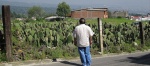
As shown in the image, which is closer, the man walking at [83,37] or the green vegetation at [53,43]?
the man walking at [83,37]

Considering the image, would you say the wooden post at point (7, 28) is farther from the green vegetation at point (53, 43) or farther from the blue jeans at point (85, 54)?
the blue jeans at point (85, 54)

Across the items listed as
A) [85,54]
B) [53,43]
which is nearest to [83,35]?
[85,54]

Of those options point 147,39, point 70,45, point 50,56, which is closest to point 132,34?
point 147,39

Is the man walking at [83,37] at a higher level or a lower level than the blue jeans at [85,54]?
higher

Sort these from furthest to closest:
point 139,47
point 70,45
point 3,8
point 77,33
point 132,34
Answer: point 132,34
point 139,47
point 70,45
point 3,8
point 77,33

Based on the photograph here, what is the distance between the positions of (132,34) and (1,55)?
9.46 meters

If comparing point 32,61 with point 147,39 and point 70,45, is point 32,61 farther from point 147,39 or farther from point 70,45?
point 147,39

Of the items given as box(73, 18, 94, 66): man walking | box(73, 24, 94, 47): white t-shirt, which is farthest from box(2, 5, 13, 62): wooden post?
box(73, 24, 94, 47): white t-shirt

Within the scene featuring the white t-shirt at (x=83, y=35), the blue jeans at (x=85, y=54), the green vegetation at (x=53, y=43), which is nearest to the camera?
the white t-shirt at (x=83, y=35)

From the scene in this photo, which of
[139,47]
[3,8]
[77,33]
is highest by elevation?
[3,8]

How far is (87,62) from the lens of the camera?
10.5m

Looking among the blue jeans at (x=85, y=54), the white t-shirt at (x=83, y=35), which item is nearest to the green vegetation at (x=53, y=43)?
the blue jeans at (x=85, y=54)

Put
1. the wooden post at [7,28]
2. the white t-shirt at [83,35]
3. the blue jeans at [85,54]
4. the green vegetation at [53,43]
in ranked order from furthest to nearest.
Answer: the green vegetation at [53,43], the wooden post at [7,28], the blue jeans at [85,54], the white t-shirt at [83,35]

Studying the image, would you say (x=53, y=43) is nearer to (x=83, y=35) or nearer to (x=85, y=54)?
(x=85, y=54)
